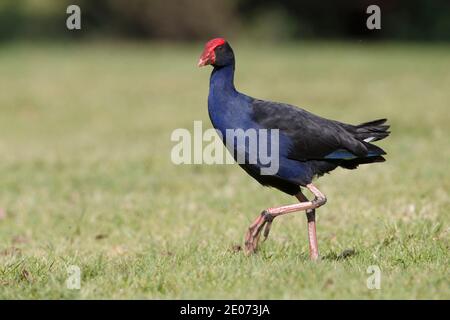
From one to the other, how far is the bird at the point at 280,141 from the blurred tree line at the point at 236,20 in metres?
21.9

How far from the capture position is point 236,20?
95.0 feet

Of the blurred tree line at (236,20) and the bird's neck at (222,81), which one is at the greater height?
the blurred tree line at (236,20)

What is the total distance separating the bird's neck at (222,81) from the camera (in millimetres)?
5641

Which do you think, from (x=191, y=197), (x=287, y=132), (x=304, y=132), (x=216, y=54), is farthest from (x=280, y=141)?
(x=191, y=197)

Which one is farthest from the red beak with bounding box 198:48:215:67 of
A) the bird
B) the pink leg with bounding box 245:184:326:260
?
the pink leg with bounding box 245:184:326:260

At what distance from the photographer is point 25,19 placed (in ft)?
103

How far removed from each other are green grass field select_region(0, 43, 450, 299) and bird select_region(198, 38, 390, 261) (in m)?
0.35

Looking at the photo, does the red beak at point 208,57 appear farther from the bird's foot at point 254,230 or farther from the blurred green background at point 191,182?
the blurred green background at point 191,182

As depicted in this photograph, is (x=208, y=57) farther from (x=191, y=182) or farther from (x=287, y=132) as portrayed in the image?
(x=191, y=182)

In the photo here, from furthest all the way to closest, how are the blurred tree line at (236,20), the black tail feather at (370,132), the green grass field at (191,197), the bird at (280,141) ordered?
the blurred tree line at (236,20) → the black tail feather at (370,132) → the bird at (280,141) → the green grass field at (191,197)

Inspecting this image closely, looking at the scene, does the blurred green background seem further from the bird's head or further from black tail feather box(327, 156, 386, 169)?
the bird's head

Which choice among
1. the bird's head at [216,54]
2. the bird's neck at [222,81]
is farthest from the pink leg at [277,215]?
the bird's head at [216,54]

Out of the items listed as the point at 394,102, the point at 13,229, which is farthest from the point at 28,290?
the point at 394,102

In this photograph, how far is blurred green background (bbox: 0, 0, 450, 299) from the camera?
494cm
